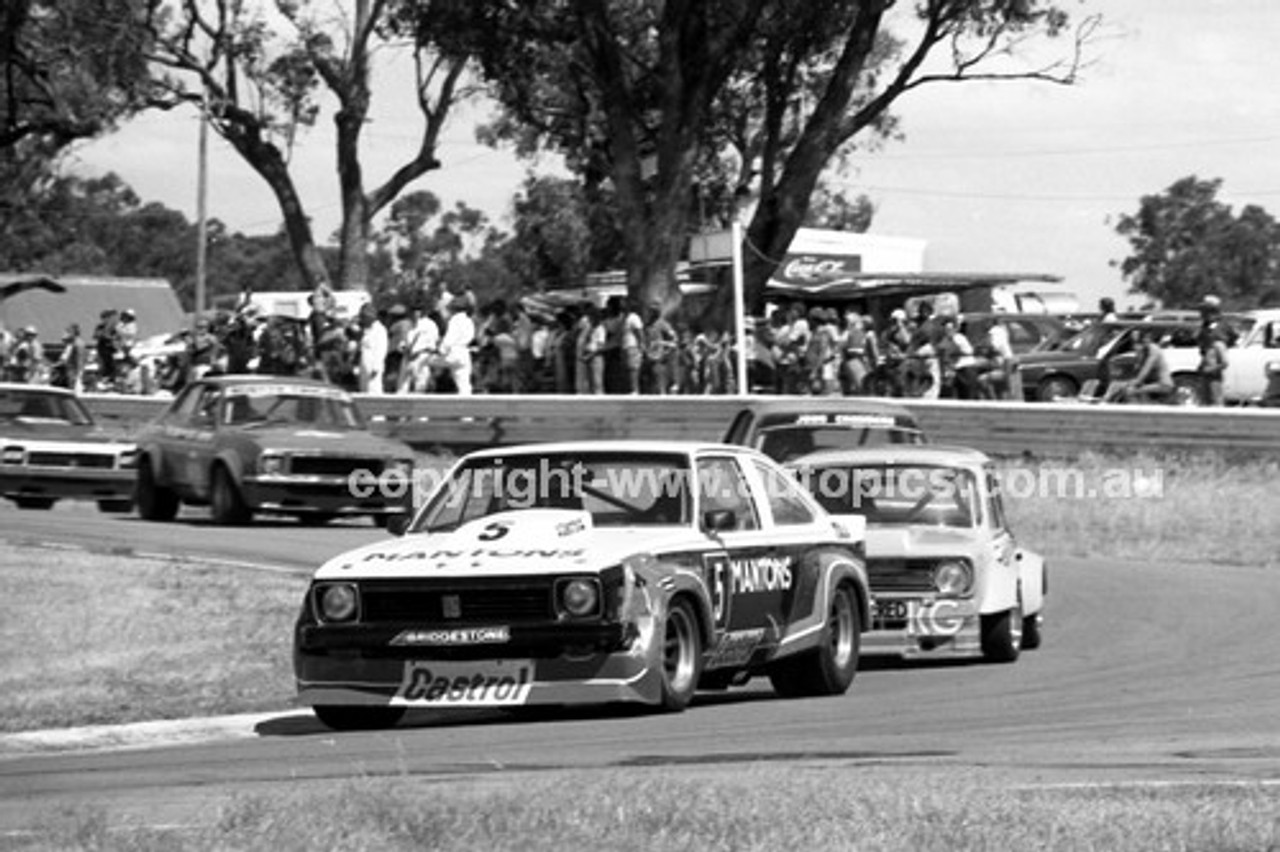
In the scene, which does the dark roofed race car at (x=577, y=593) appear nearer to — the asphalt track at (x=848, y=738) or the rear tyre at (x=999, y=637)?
the asphalt track at (x=848, y=738)

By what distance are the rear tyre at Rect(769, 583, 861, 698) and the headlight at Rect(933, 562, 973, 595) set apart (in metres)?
1.76

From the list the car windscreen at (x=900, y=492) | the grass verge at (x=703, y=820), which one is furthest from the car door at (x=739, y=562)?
the grass verge at (x=703, y=820)

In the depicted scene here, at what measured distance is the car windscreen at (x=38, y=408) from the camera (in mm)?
30234

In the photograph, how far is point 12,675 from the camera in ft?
52.7

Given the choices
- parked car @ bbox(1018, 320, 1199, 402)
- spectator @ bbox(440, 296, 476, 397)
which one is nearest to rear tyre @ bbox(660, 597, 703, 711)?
spectator @ bbox(440, 296, 476, 397)

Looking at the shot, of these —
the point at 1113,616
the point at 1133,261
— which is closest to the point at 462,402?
the point at 1113,616

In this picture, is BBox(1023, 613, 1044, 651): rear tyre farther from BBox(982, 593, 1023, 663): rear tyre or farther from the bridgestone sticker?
the bridgestone sticker

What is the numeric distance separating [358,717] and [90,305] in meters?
60.7

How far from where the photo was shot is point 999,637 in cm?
1664

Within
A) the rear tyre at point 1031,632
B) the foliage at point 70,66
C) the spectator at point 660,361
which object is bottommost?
the rear tyre at point 1031,632

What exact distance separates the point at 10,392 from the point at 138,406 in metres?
7.77

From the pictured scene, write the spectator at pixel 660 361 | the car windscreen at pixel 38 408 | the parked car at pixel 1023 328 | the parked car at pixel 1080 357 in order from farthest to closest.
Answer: the parked car at pixel 1023 328
the parked car at pixel 1080 357
the spectator at pixel 660 361
the car windscreen at pixel 38 408

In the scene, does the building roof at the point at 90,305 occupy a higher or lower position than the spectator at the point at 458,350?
higher

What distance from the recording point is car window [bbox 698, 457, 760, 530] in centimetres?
1379
